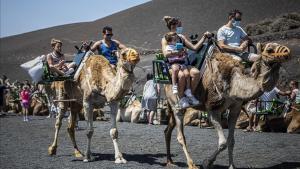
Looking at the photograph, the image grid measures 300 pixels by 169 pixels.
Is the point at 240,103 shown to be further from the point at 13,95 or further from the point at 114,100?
the point at 13,95

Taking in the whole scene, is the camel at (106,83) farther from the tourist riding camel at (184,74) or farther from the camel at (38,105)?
the camel at (38,105)

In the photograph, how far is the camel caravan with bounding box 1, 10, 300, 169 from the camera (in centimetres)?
822

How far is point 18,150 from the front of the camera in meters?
12.4

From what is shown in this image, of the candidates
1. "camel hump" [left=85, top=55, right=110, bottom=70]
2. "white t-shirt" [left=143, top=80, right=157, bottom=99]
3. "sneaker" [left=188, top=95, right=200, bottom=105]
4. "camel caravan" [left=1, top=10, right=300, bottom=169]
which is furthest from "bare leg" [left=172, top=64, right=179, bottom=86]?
"white t-shirt" [left=143, top=80, right=157, bottom=99]

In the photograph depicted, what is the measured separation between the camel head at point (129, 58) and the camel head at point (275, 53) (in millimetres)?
2453

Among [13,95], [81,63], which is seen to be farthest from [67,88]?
[13,95]

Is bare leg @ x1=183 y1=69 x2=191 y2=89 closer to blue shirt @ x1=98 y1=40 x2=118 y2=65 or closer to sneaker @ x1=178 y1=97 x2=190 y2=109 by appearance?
sneaker @ x1=178 y1=97 x2=190 y2=109

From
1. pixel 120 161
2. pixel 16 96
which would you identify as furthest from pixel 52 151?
pixel 16 96

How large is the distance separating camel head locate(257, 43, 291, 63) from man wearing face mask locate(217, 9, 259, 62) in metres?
1.34

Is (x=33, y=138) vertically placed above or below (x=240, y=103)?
below

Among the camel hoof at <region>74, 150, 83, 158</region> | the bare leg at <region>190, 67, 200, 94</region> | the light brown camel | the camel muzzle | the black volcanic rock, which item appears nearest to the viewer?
the camel muzzle

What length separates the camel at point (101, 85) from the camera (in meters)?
9.41

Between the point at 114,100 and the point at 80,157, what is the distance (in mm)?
1885

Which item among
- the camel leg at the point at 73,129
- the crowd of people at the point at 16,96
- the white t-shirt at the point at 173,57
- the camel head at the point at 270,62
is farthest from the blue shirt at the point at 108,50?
the crowd of people at the point at 16,96
